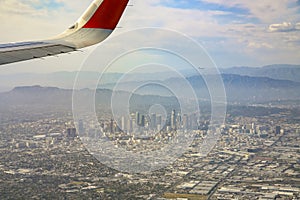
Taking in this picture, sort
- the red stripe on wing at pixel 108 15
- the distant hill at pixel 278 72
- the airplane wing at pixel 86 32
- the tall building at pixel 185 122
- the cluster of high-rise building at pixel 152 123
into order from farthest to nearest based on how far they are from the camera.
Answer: the distant hill at pixel 278 72 → the tall building at pixel 185 122 → the cluster of high-rise building at pixel 152 123 → the red stripe on wing at pixel 108 15 → the airplane wing at pixel 86 32

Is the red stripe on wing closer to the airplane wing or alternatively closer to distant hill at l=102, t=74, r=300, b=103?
the airplane wing

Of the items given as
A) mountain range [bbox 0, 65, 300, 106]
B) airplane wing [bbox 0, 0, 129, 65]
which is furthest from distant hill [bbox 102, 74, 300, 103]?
airplane wing [bbox 0, 0, 129, 65]

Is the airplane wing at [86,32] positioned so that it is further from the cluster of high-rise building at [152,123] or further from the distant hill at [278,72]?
the distant hill at [278,72]

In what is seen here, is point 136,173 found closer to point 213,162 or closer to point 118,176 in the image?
point 118,176

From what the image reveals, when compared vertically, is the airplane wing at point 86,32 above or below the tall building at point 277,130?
above

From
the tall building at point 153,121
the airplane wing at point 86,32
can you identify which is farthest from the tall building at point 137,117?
the airplane wing at point 86,32

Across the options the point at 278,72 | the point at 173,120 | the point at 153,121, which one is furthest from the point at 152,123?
the point at 278,72

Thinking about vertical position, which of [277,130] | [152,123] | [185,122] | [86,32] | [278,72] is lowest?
[277,130]

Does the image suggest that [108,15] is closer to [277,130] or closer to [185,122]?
[185,122]

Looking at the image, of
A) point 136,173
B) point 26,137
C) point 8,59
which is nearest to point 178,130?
point 136,173
